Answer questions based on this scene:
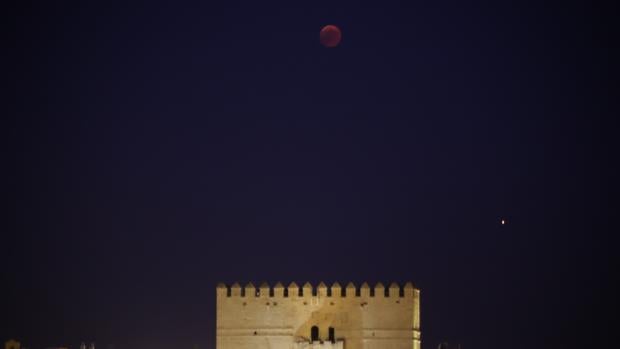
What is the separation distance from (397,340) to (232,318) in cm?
766

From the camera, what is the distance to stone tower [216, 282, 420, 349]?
287ft

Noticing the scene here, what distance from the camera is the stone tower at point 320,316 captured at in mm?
87500

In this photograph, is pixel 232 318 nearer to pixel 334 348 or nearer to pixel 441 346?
pixel 334 348

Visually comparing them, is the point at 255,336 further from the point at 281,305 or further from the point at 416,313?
the point at 416,313

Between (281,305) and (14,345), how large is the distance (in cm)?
1728

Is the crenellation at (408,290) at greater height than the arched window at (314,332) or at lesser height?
greater

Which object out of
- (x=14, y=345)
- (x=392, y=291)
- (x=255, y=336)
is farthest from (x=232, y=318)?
(x=14, y=345)

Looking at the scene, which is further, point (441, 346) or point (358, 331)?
point (441, 346)

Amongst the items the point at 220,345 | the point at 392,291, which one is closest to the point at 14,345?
the point at 220,345

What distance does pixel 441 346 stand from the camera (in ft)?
338

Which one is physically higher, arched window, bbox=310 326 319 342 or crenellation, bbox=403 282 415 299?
crenellation, bbox=403 282 415 299

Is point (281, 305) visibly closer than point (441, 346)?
Yes

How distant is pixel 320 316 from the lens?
87750 mm

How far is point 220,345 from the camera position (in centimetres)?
8794
